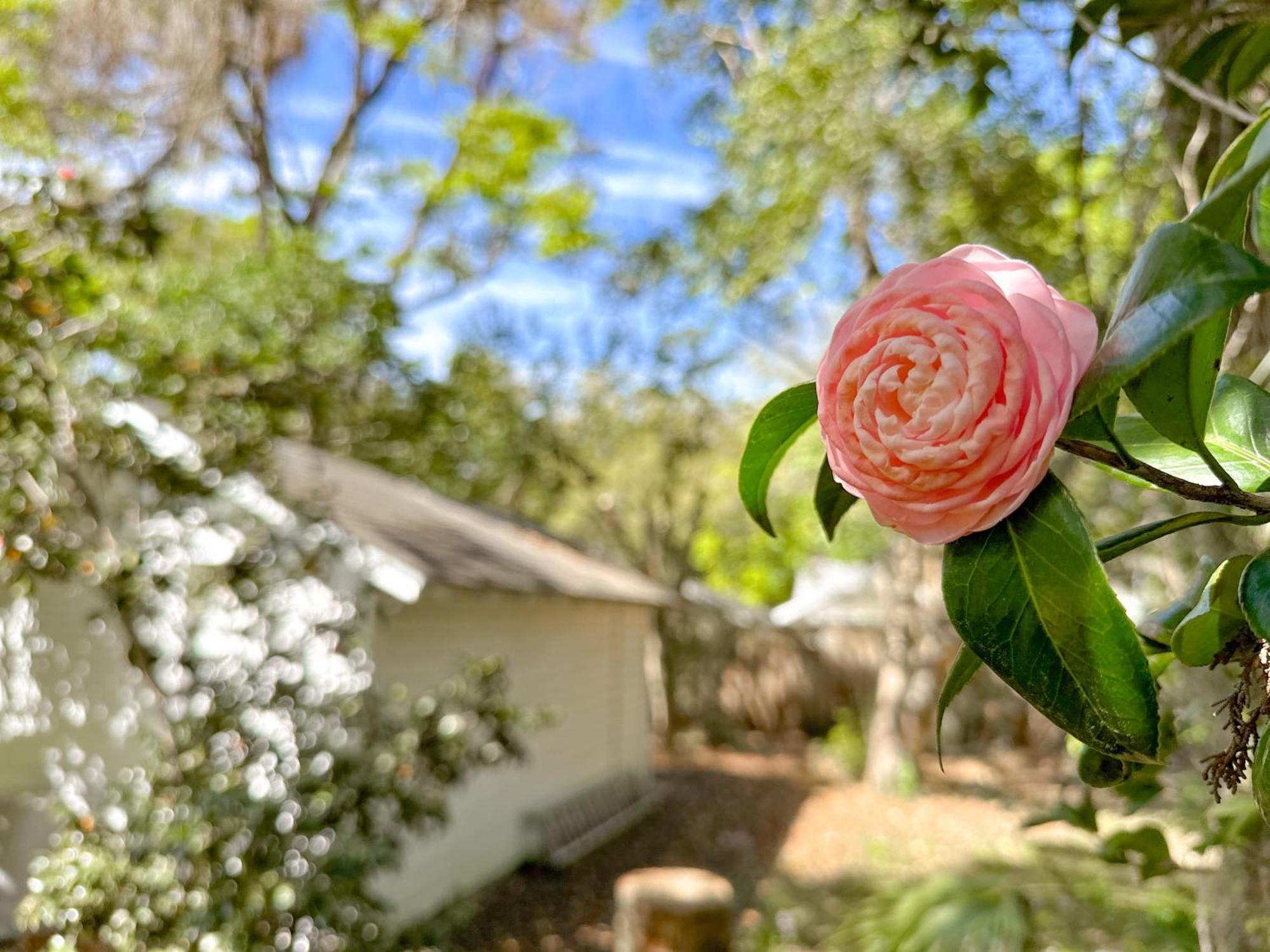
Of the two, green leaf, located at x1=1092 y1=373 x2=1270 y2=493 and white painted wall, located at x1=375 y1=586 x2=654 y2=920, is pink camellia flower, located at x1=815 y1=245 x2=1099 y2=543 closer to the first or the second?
green leaf, located at x1=1092 y1=373 x2=1270 y2=493

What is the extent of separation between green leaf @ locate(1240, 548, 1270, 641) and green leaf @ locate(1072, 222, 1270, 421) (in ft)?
0.58

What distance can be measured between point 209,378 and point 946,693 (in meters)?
5.80

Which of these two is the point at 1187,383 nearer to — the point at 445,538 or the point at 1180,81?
the point at 1180,81

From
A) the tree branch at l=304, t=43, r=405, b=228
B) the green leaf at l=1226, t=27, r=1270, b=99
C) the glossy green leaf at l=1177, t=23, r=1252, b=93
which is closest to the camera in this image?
the green leaf at l=1226, t=27, r=1270, b=99

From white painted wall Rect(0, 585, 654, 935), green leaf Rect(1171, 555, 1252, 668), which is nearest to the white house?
white painted wall Rect(0, 585, 654, 935)

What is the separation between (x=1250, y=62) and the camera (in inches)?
45.9

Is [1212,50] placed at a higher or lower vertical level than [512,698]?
higher

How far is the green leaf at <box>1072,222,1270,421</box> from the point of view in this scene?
0.52 m

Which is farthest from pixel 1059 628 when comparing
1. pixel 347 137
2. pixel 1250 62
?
pixel 347 137

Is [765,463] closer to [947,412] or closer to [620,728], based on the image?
[947,412]

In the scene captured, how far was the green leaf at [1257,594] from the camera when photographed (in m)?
0.60

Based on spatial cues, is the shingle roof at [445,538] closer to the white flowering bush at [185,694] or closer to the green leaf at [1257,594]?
the white flowering bush at [185,694]

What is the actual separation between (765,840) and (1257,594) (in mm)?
12374

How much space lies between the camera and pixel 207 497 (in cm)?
561
